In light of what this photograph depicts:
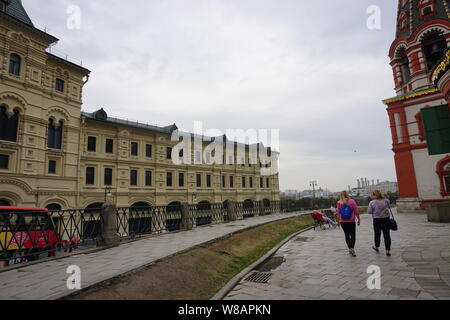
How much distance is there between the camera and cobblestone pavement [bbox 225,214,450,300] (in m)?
4.47

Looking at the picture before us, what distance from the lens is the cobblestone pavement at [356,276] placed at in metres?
4.47

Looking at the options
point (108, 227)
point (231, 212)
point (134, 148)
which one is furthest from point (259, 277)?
point (134, 148)

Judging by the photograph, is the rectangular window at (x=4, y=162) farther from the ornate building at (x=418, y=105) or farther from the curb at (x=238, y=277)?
the ornate building at (x=418, y=105)

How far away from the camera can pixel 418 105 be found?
22312 millimetres

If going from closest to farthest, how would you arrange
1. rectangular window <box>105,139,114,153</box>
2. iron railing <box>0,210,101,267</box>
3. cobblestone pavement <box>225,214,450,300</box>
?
1. cobblestone pavement <box>225,214,450,300</box>
2. iron railing <box>0,210,101,267</box>
3. rectangular window <box>105,139,114,153</box>

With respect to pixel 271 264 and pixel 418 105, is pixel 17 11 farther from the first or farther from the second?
pixel 418 105

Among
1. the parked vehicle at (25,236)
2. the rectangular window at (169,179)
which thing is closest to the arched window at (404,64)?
the rectangular window at (169,179)

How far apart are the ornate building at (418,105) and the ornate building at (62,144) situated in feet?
76.0

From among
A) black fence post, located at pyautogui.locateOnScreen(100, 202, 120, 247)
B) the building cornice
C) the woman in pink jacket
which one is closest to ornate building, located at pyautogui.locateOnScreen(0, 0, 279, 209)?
black fence post, located at pyautogui.locateOnScreen(100, 202, 120, 247)

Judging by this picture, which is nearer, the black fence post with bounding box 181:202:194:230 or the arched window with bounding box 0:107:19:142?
the black fence post with bounding box 181:202:194:230

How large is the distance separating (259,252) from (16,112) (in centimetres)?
2162

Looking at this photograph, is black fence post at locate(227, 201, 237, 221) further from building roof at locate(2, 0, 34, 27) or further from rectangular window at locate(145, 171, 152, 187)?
building roof at locate(2, 0, 34, 27)

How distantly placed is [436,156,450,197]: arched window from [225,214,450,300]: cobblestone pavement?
16110 mm

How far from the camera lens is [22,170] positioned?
19.3m
